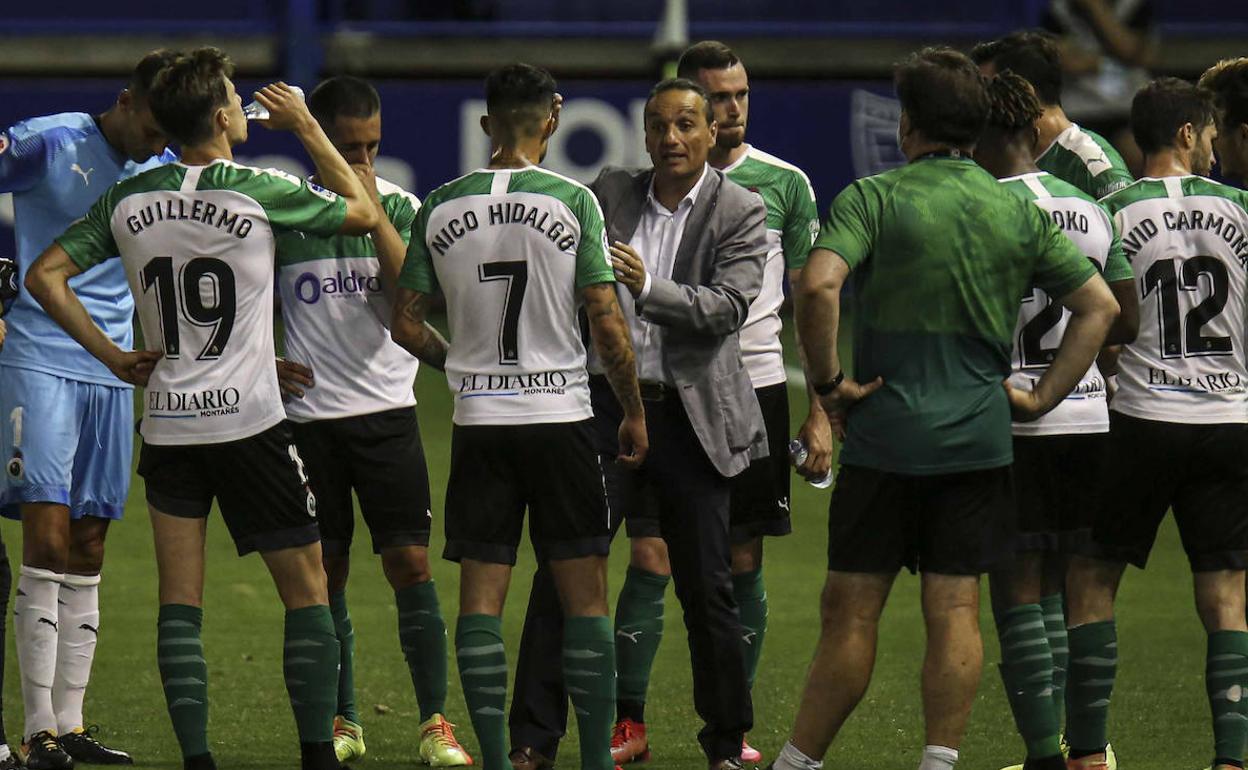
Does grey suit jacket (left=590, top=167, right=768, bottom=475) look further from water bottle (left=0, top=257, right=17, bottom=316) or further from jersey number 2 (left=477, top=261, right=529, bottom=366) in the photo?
water bottle (left=0, top=257, right=17, bottom=316)

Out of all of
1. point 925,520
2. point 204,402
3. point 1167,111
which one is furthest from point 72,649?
point 1167,111

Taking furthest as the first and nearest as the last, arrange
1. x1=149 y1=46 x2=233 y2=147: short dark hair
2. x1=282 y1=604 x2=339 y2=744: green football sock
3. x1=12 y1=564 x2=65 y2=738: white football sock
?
x1=12 y1=564 x2=65 y2=738: white football sock, x1=282 y1=604 x2=339 y2=744: green football sock, x1=149 y1=46 x2=233 y2=147: short dark hair

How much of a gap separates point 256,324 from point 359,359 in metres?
0.86

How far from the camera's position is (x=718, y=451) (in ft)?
19.6

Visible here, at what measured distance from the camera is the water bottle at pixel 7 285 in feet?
19.4

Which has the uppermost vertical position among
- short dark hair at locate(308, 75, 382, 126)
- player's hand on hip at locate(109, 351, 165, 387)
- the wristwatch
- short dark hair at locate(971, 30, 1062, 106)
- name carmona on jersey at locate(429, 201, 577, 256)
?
short dark hair at locate(971, 30, 1062, 106)

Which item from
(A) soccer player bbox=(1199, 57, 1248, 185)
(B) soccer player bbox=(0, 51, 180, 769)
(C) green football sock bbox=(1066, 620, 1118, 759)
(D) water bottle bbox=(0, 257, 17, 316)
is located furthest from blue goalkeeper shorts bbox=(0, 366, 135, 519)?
(A) soccer player bbox=(1199, 57, 1248, 185)

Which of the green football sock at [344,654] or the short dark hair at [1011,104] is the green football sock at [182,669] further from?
the short dark hair at [1011,104]

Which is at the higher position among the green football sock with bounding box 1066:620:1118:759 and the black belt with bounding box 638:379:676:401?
the black belt with bounding box 638:379:676:401

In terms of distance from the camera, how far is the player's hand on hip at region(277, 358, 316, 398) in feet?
20.5

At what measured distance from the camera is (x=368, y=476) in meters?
6.41

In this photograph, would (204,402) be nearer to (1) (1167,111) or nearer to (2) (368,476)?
(2) (368,476)

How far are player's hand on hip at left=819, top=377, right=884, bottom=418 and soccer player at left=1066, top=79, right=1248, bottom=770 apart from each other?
1056mm

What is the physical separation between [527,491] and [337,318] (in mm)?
1070
